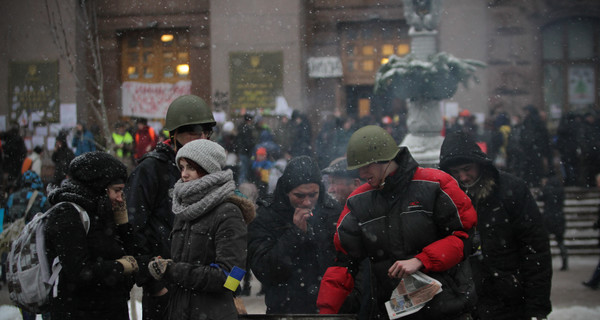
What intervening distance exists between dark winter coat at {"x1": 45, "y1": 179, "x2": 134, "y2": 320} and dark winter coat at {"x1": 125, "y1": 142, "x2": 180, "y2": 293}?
11 centimetres

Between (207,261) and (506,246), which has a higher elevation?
(207,261)

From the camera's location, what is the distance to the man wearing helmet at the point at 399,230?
3.30 metres

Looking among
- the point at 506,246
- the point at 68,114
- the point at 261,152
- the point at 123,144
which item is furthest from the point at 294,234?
the point at 68,114

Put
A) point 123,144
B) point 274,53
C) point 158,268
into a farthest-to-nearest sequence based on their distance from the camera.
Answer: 1. point 274,53
2. point 123,144
3. point 158,268

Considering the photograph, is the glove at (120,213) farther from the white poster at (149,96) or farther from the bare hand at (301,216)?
the white poster at (149,96)

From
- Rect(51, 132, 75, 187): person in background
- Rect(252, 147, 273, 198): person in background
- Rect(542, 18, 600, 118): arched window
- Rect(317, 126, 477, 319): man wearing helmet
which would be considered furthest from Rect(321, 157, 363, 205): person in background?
Rect(542, 18, 600, 118): arched window

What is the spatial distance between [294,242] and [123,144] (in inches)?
450

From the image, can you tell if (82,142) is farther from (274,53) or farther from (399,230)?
(399,230)

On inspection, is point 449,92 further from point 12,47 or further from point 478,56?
point 12,47

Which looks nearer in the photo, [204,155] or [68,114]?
[204,155]

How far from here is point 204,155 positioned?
332 centimetres

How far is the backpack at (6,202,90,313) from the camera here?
3.59 metres

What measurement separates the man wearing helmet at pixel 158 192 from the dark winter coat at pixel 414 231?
3.61 ft

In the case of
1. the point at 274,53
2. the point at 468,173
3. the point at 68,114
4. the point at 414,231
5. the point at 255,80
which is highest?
the point at 274,53
